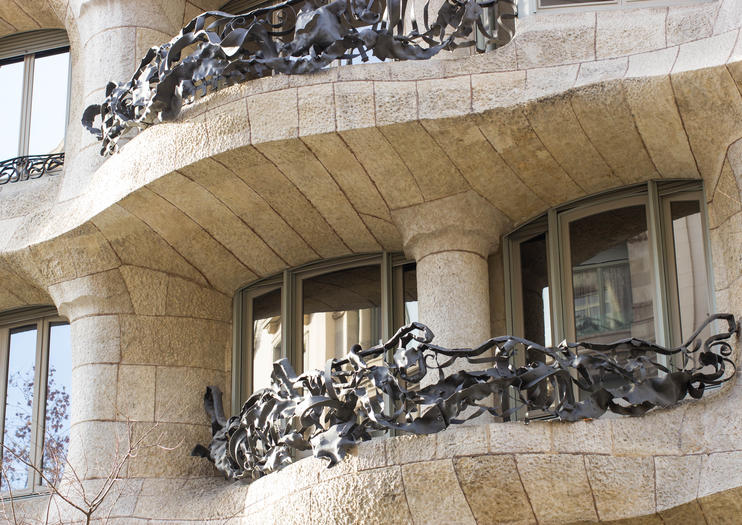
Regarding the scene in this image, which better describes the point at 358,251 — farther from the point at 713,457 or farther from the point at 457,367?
the point at 713,457

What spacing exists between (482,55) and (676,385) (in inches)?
130

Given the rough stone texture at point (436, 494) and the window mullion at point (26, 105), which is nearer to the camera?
the rough stone texture at point (436, 494)

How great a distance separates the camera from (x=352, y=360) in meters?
11.6

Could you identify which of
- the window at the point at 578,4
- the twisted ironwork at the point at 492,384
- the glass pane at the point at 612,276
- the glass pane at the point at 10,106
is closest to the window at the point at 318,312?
the glass pane at the point at 612,276

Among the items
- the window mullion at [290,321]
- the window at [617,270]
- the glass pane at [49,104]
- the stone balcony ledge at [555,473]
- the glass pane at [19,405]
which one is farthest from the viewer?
the glass pane at [49,104]

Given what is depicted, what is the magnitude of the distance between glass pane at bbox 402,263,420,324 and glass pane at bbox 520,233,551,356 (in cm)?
108

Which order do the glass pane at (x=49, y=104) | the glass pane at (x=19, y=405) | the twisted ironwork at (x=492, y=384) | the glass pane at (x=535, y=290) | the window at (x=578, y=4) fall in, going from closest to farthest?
the twisted ironwork at (x=492, y=384)
the window at (x=578, y=4)
the glass pane at (x=535, y=290)
the glass pane at (x=19, y=405)
the glass pane at (x=49, y=104)

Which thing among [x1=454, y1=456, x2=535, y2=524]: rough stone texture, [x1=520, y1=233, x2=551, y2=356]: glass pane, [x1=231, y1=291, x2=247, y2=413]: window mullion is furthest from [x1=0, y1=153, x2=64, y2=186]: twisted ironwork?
[x1=454, y1=456, x2=535, y2=524]: rough stone texture

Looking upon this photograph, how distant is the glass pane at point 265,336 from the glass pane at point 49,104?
3.22 metres

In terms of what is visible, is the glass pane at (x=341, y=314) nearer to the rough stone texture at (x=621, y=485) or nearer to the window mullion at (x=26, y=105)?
the rough stone texture at (x=621, y=485)

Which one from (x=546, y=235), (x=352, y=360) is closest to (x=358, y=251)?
(x=546, y=235)

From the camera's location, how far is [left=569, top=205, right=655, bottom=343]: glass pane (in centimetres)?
1264

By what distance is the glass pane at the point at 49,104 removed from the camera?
16.6m

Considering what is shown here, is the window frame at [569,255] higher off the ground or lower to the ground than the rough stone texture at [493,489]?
higher
